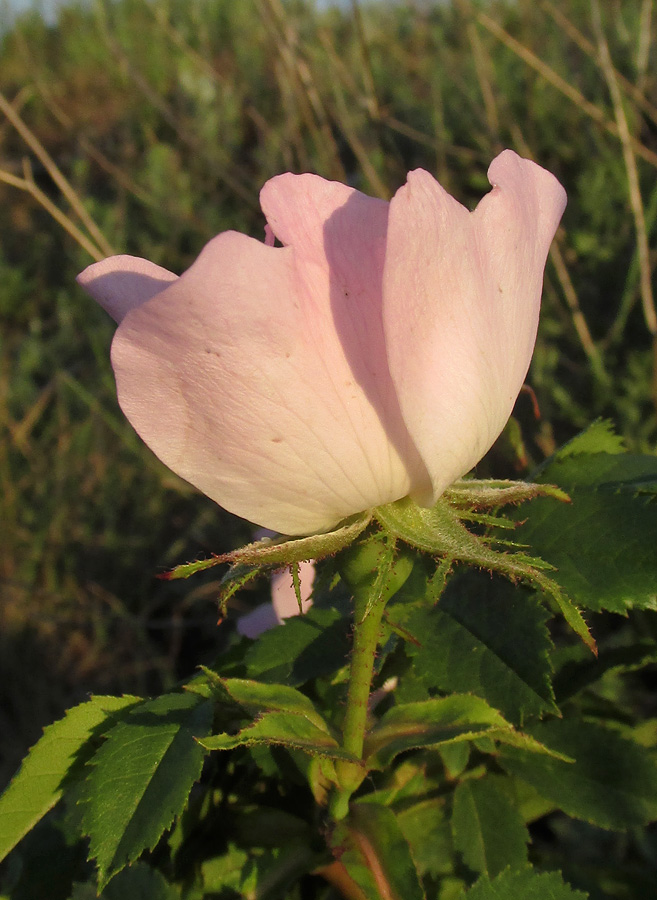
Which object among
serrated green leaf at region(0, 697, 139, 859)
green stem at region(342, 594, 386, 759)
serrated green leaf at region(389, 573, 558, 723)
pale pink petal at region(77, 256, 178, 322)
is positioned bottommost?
serrated green leaf at region(389, 573, 558, 723)

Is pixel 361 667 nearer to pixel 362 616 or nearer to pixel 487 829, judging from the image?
pixel 362 616

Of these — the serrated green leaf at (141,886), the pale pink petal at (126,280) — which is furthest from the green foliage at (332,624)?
the pale pink petal at (126,280)

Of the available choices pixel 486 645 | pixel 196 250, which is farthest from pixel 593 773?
pixel 196 250

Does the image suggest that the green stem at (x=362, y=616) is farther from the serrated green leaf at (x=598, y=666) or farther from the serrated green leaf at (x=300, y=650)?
the serrated green leaf at (x=598, y=666)

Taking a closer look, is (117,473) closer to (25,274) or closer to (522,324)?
(25,274)

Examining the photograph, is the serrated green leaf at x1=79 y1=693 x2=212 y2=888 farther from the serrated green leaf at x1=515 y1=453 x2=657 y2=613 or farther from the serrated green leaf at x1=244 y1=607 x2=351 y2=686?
the serrated green leaf at x1=515 y1=453 x2=657 y2=613

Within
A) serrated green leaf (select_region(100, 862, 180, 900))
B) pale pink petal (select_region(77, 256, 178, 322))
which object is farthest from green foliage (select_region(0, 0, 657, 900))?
pale pink petal (select_region(77, 256, 178, 322))

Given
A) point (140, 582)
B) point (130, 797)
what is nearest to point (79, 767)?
point (130, 797)
